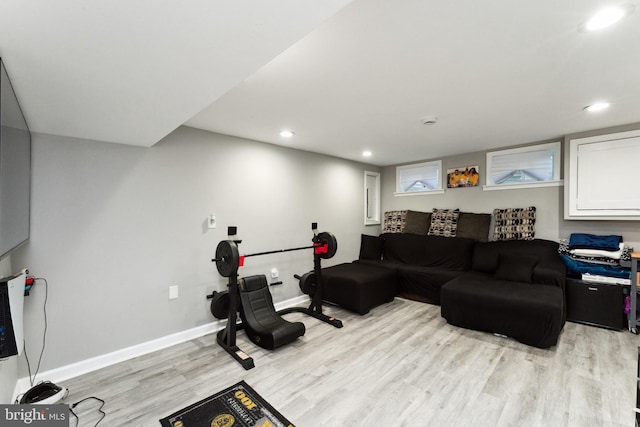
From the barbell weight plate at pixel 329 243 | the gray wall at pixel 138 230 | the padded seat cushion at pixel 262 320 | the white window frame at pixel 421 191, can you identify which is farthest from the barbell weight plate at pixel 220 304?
the white window frame at pixel 421 191

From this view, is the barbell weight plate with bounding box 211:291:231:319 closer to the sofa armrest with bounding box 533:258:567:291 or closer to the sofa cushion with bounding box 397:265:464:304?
the sofa cushion with bounding box 397:265:464:304

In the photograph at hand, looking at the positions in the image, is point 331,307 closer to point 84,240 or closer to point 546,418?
point 546,418

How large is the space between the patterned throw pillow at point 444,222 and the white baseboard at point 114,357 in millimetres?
3553

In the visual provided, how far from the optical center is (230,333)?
106 inches

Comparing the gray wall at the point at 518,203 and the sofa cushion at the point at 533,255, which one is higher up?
the gray wall at the point at 518,203

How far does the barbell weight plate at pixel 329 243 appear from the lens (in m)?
3.58

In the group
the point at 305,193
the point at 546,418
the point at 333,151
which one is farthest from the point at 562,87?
the point at 305,193

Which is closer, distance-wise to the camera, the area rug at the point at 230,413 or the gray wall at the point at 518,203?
the area rug at the point at 230,413

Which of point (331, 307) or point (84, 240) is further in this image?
point (331, 307)

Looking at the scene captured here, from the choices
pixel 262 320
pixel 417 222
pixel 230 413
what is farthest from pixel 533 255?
pixel 230 413

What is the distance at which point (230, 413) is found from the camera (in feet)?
6.05

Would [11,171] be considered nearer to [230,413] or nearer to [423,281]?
[230,413]

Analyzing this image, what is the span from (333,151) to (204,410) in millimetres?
3502

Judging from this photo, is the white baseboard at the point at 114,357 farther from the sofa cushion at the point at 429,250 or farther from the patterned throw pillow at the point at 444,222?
the patterned throw pillow at the point at 444,222
